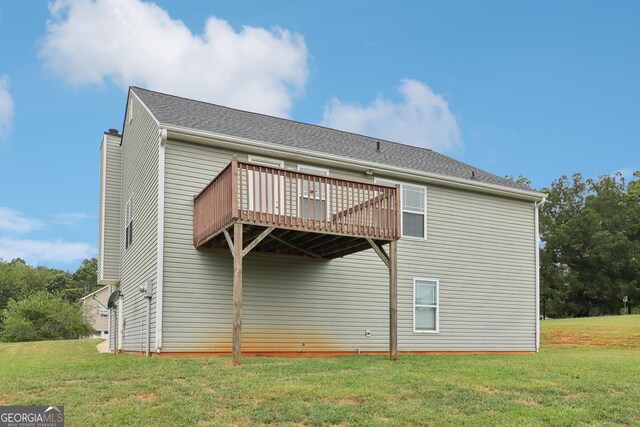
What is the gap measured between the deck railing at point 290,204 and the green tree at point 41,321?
78.4 feet

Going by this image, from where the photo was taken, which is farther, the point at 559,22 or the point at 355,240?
the point at 559,22

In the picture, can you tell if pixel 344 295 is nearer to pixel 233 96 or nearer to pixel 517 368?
pixel 517 368

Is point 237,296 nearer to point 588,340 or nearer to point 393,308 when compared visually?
point 393,308

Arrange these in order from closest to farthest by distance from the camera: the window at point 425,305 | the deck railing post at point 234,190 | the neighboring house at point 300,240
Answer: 1. the deck railing post at point 234,190
2. the neighboring house at point 300,240
3. the window at point 425,305


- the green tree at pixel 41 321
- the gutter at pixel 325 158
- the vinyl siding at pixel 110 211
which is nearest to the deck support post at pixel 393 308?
the gutter at pixel 325 158

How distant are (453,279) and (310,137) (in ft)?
17.3

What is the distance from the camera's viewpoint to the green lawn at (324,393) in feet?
20.5

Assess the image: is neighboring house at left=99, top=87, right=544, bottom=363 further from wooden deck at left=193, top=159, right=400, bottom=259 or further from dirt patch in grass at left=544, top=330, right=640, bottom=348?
dirt patch in grass at left=544, top=330, right=640, bottom=348

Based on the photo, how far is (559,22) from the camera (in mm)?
17375

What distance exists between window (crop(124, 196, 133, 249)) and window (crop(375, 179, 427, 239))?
6.74m

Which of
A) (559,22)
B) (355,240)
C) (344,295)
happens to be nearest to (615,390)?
(355,240)

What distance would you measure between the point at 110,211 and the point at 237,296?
8838mm

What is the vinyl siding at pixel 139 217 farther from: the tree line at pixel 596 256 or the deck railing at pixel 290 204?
the tree line at pixel 596 256

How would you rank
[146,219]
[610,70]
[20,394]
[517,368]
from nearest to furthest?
1. [20,394]
2. [517,368]
3. [146,219]
4. [610,70]
